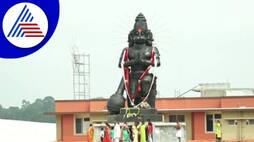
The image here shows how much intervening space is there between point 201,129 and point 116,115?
22.1 m

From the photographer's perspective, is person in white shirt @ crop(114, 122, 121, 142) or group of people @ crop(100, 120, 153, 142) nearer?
group of people @ crop(100, 120, 153, 142)

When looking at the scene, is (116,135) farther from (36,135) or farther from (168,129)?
(36,135)

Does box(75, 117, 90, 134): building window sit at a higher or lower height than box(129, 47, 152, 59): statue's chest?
lower

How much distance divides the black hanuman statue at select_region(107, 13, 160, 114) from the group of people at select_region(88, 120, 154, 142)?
699mm

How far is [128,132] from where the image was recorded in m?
23.5

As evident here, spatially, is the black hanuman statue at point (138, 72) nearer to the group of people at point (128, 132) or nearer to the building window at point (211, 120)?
the group of people at point (128, 132)

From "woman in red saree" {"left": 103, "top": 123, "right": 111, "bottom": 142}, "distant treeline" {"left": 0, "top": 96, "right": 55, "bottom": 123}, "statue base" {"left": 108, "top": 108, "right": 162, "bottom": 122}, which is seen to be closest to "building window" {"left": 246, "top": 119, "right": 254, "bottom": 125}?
"statue base" {"left": 108, "top": 108, "right": 162, "bottom": 122}

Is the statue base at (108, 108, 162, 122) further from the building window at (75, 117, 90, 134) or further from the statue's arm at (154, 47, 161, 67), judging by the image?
the building window at (75, 117, 90, 134)

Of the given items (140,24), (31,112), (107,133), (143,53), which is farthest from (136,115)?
(31,112)

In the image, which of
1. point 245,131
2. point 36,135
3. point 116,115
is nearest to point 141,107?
point 116,115

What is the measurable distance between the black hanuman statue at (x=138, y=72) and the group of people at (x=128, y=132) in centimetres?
70

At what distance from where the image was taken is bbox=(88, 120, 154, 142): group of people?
75.3 ft

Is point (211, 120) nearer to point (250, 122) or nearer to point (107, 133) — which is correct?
point (250, 122)

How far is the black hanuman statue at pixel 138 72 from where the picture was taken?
24.2 meters
